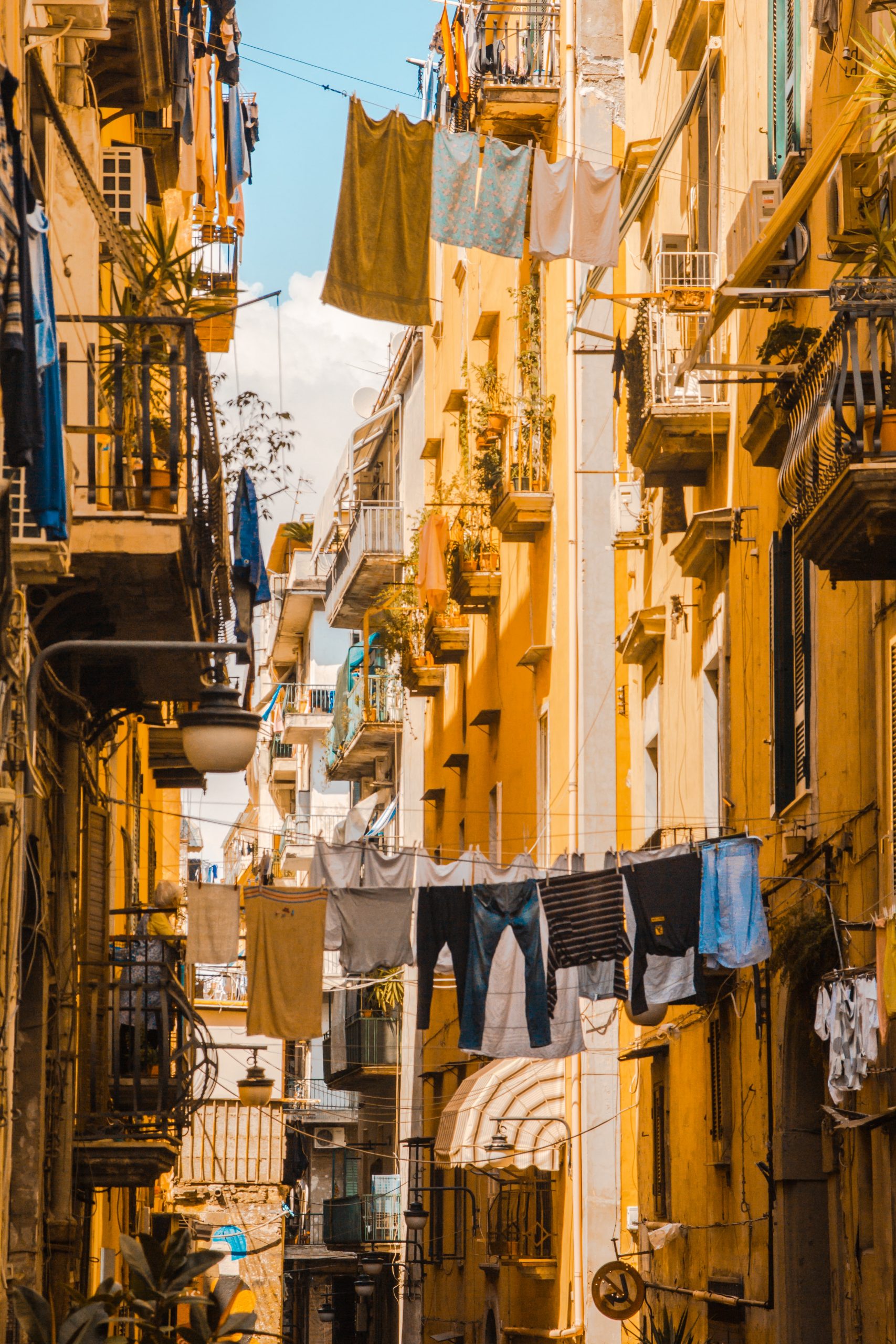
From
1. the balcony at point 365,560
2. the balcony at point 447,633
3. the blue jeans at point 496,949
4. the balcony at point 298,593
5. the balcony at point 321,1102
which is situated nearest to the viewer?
the blue jeans at point 496,949

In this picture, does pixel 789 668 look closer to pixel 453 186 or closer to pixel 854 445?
pixel 854 445

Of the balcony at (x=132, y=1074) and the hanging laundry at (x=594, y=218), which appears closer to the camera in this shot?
the balcony at (x=132, y=1074)

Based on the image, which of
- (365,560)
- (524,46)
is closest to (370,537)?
(365,560)

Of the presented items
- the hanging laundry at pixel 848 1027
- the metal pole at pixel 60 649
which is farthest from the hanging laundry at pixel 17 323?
the hanging laundry at pixel 848 1027

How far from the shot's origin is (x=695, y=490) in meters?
17.9

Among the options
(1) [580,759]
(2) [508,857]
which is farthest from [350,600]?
(1) [580,759]

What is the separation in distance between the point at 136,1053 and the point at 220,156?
1152 centimetres

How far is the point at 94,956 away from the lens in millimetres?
16297

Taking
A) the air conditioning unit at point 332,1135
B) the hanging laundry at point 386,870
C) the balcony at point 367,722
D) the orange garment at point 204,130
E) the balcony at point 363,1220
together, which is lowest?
the balcony at point 363,1220

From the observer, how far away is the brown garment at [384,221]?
17.1 m

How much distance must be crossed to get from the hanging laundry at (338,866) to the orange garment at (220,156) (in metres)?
7.81

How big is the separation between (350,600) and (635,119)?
52.9 feet

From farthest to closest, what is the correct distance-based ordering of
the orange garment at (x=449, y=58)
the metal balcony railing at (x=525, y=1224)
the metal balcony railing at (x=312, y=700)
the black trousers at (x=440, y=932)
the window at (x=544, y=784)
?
the metal balcony railing at (x=312, y=700), the orange garment at (x=449, y=58), the window at (x=544, y=784), the metal balcony railing at (x=525, y=1224), the black trousers at (x=440, y=932)

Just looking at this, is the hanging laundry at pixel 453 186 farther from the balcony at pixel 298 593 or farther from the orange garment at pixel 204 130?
the balcony at pixel 298 593
